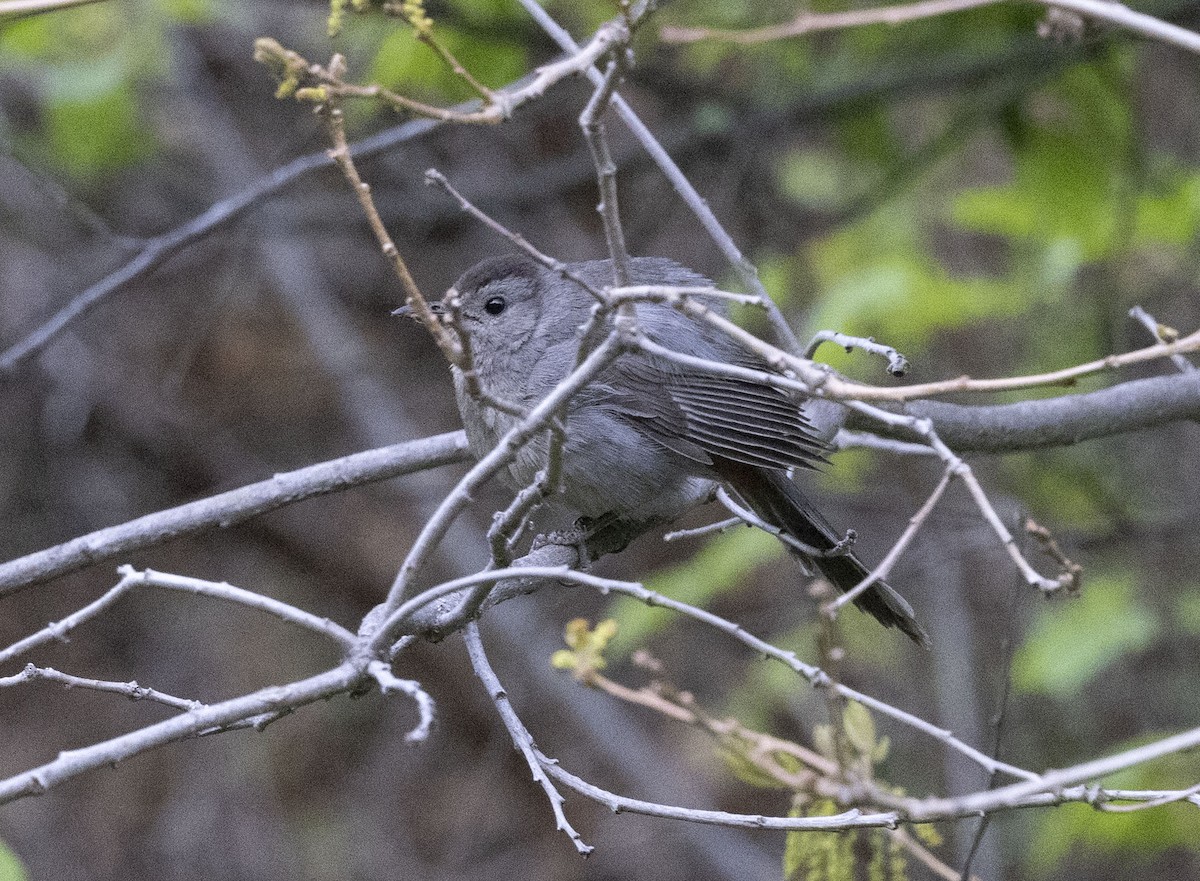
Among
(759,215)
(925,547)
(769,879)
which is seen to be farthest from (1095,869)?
(759,215)

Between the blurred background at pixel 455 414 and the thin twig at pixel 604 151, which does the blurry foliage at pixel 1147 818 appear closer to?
the blurred background at pixel 455 414

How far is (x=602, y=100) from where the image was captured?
2.55m

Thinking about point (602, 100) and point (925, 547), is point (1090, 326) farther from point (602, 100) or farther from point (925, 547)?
point (602, 100)

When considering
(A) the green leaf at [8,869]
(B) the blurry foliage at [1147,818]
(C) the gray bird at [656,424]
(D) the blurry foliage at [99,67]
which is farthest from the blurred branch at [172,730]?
(D) the blurry foliage at [99,67]

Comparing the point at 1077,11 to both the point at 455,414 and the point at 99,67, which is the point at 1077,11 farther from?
the point at 455,414

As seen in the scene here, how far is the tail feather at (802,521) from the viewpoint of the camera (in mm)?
4281

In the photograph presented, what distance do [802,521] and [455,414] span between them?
5883 mm

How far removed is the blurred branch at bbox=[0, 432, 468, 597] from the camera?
3846 mm

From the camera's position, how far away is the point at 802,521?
4527 millimetres

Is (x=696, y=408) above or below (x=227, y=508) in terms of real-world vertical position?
below

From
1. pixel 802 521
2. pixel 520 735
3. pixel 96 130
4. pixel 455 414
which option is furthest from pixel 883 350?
pixel 455 414

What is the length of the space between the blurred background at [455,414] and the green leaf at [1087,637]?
0.8 inches

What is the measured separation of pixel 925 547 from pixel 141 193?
5.92m

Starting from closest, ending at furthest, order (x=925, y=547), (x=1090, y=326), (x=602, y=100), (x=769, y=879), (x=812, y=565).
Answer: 1. (x=602, y=100)
2. (x=812, y=565)
3. (x=1090, y=326)
4. (x=925, y=547)
5. (x=769, y=879)
